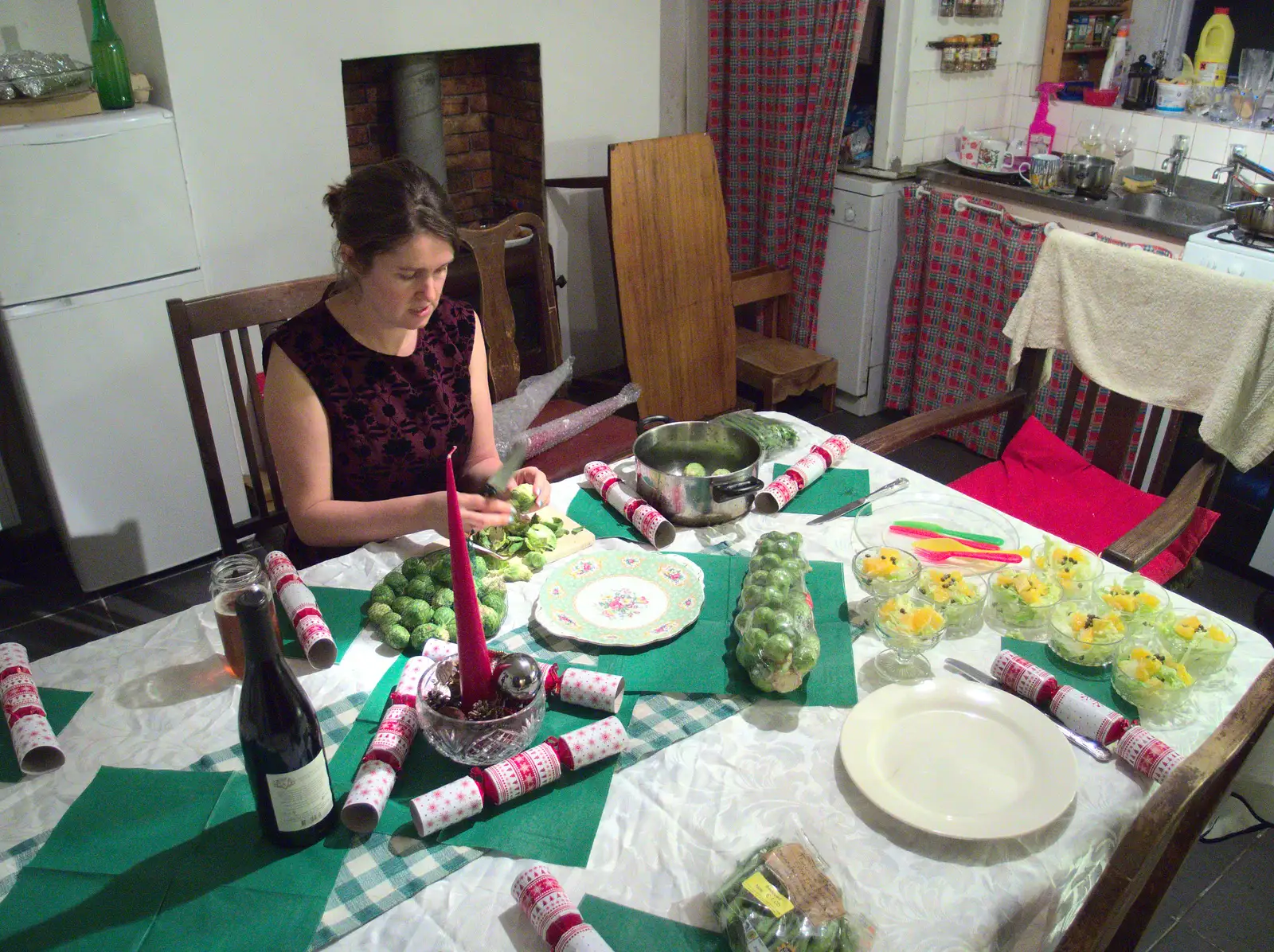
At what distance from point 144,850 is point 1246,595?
8.95 feet

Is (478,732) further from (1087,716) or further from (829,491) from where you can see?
(829,491)

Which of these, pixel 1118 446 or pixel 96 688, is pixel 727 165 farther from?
pixel 96 688

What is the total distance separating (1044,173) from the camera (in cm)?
312

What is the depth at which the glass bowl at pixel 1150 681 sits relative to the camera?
1.17m

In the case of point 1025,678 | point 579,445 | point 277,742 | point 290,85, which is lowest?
point 579,445

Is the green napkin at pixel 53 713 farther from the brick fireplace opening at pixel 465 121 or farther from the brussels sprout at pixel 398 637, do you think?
the brick fireplace opening at pixel 465 121

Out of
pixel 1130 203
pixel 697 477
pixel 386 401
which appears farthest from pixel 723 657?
pixel 1130 203

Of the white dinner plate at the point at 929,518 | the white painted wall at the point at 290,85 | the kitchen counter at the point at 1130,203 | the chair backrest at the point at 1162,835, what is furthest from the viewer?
the kitchen counter at the point at 1130,203

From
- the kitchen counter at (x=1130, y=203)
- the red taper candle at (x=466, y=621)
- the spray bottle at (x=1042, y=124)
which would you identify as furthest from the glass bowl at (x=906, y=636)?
the spray bottle at (x=1042, y=124)

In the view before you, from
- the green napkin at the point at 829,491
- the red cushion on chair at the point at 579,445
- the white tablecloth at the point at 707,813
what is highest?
the green napkin at the point at 829,491

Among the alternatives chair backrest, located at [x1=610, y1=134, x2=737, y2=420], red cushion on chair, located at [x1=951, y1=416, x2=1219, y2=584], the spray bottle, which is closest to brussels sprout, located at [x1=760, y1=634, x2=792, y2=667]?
red cushion on chair, located at [x1=951, y1=416, x2=1219, y2=584]

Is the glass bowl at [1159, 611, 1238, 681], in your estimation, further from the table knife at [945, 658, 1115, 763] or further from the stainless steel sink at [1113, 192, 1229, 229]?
the stainless steel sink at [1113, 192, 1229, 229]

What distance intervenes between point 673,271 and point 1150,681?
2168 mm

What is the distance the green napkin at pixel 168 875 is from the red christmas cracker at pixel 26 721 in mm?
64
